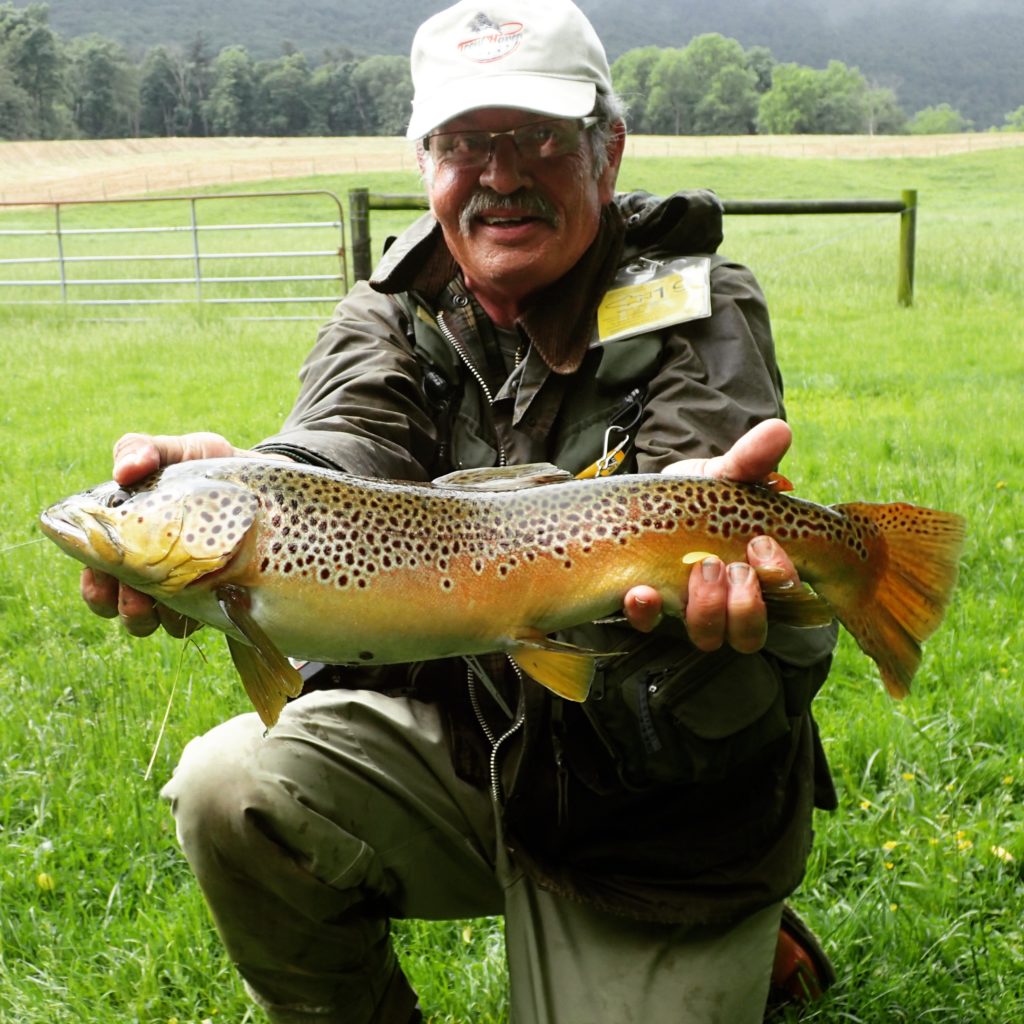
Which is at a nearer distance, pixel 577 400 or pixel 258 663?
pixel 258 663

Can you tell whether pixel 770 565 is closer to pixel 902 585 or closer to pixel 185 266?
pixel 902 585

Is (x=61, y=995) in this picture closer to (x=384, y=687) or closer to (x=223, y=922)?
(x=223, y=922)

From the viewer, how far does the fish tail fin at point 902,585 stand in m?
2.46

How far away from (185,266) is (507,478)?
92.4ft

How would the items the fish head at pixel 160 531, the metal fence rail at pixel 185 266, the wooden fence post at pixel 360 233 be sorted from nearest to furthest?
the fish head at pixel 160 531 → the wooden fence post at pixel 360 233 → the metal fence rail at pixel 185 266

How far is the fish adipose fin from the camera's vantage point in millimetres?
2112

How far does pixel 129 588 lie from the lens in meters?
2.23

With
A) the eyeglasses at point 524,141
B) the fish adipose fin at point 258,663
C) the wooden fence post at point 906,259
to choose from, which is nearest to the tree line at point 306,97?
the wooden fence post at point 906,259

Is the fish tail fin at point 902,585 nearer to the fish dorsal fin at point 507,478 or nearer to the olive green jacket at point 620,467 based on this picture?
the olive green jacket at point 620,467

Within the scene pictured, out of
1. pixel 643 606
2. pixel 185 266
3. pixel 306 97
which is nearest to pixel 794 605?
pixel 643 606

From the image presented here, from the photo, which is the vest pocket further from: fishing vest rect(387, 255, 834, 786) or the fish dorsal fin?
the fish dorsal fin

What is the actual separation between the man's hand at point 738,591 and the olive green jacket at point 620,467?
258 millimetres

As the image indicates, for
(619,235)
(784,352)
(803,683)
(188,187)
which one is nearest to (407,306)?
(619,235)

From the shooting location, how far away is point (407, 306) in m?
3.39
